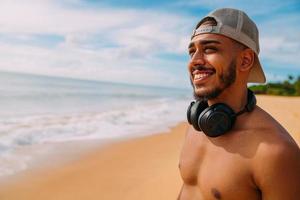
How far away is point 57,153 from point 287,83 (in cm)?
5547

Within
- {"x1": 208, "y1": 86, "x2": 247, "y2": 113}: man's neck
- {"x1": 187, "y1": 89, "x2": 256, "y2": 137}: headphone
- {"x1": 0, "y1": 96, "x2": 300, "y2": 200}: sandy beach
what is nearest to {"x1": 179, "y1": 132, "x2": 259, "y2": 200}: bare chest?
{"x1": 187, "y1": 89, "x2": 256, "y2": 137}: headphone

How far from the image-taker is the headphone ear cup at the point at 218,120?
165 cm

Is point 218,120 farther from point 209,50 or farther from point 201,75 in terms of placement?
point 209,50

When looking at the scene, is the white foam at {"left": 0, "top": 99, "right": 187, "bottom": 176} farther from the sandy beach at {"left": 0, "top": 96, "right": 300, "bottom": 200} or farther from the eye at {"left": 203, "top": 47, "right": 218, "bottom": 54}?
the eye at {"left": 203, "top": 47, "right": 218, "bottom": 54}

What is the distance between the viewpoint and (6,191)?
464cm

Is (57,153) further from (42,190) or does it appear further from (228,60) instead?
(228,60)

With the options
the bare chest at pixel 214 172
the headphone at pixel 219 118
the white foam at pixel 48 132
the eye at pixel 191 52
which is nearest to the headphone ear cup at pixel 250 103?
the headphone at pixel 219 118

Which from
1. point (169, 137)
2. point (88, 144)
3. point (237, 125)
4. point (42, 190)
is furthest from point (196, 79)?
point (169, 137)

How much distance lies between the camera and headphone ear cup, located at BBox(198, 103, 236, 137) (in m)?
1.65

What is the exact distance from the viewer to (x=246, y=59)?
5.49 ft

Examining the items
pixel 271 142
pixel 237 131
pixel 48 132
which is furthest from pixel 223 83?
pixel 48 132

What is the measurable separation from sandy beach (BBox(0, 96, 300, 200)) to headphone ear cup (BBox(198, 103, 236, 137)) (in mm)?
2772

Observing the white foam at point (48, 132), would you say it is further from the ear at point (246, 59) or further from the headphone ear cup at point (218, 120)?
the ear at point (246, 59)

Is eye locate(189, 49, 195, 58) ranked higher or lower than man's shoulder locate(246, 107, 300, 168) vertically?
higher
